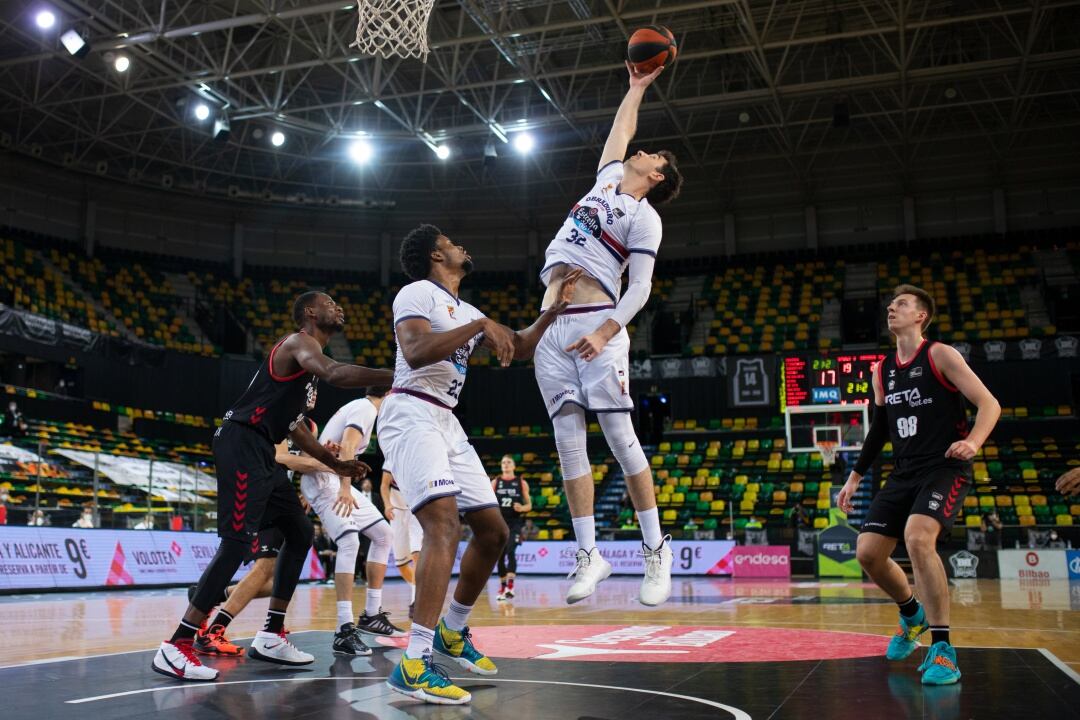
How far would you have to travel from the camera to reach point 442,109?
3000 cm

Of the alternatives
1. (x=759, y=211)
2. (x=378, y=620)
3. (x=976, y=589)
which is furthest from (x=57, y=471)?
(x=759, y=211)

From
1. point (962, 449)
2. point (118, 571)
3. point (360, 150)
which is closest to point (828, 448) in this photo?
point (118, 571)

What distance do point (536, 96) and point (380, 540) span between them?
22.4m

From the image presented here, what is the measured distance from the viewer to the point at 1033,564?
1923 centimetres

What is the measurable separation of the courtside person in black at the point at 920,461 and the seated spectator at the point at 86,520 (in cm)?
1324

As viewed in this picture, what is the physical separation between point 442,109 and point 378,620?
944 inches

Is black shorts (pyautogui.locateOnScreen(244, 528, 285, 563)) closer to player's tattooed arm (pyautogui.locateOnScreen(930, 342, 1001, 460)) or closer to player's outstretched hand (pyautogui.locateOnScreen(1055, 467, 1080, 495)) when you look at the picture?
player's tattooed arm (pyautogui.locateOnScreen(930, 342, 1001, 460))

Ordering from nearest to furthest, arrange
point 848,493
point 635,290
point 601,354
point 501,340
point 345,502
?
point 501,340, point 635,290, point 601,354, point 848,493, point 345,502

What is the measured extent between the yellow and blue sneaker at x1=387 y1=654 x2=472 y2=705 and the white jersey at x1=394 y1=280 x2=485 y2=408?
1.46 m

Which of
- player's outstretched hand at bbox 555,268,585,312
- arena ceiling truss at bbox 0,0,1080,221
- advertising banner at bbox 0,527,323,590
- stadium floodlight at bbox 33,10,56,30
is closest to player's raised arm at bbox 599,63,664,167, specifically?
player's outstretched hand at bbox 555,268,585,312

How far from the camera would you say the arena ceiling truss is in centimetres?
2331

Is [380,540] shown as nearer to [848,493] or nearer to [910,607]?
[848,493]

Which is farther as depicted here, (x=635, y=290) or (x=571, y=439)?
(x=571, y=439)

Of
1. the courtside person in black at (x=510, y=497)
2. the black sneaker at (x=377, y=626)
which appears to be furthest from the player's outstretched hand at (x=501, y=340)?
the courtside person in black at (x=510, y=497)
